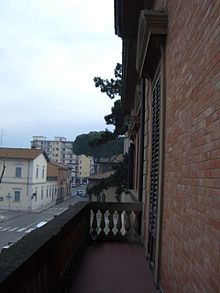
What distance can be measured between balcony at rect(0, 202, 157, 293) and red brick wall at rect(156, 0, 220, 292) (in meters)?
1.12

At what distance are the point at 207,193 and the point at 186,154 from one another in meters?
0.74

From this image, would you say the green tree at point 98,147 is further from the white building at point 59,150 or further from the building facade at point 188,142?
the white building at point 59,150

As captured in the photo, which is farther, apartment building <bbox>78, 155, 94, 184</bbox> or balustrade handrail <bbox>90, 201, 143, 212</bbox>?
apartment building <bbox>78, 155, 94, 184</bbox>

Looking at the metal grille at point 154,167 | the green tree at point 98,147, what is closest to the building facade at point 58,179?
the green tree at point 98,147

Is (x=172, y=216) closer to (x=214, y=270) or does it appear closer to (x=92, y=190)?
(x=214, y=270)

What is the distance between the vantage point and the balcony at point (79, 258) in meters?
2.74

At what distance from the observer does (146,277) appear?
5.54 meters

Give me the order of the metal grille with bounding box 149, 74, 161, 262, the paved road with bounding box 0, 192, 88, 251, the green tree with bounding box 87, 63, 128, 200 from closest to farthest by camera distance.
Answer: the metal grille with bounding box 149, 74, 161, 262 < the green tree with bounding box 87, 63, 128, 200 < the paved road with bounding box 0, 192, 88, 251

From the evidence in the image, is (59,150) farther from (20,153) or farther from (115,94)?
(115,94)

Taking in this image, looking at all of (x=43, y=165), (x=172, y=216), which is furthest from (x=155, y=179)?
(x=43, y=165)

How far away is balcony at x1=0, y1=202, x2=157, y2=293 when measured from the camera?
2.74 meters

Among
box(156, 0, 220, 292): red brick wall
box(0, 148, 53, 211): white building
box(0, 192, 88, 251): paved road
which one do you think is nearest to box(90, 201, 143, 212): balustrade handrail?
box(156, 0, 220, 292): red brick wall

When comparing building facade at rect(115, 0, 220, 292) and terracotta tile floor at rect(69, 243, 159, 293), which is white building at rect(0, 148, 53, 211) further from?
building facade at rect(115, 0, 220, 292)

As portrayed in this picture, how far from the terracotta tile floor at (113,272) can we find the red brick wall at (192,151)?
0.81 metres
